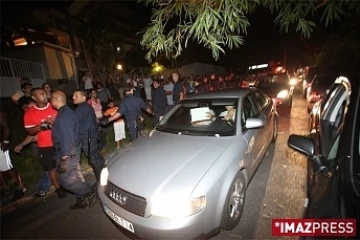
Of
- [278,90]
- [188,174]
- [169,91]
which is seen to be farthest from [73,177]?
[278,90]

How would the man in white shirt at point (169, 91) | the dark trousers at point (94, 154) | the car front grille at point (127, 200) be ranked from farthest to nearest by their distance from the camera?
the man in white shirt at point (169, 91) → the dark trousers at point (94, 154) → the car front grille at point (127, 200)

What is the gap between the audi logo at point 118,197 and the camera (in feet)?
8.42

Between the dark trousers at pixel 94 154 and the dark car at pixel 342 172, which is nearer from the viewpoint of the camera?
the dark car at pixel 342 172

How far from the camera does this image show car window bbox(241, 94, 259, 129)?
145 inches

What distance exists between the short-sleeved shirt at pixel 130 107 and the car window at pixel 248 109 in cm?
254

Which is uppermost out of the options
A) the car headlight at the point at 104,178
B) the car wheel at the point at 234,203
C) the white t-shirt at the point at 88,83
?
the white t-shirt at the point at 88,83

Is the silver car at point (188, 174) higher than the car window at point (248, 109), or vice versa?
the car window at point (248, 109)

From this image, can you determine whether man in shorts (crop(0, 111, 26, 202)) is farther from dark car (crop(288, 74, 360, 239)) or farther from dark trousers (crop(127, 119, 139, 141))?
dark car (crop(288, 74, 360, 239))

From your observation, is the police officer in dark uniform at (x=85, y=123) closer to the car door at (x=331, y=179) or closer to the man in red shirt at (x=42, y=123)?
the man in red shirt at (x=42, y=123)

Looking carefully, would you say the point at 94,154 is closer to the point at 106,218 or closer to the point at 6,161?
the point at 106,218

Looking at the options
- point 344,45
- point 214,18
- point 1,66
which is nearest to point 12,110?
point 1,66

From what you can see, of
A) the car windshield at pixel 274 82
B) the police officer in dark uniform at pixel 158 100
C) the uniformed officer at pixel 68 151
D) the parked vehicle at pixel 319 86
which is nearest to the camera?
the uniformed officer at pixel 68 151

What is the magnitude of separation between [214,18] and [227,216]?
2.46 meters

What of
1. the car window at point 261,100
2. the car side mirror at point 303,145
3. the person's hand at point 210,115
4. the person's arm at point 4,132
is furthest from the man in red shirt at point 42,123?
the car window at point 261,100
